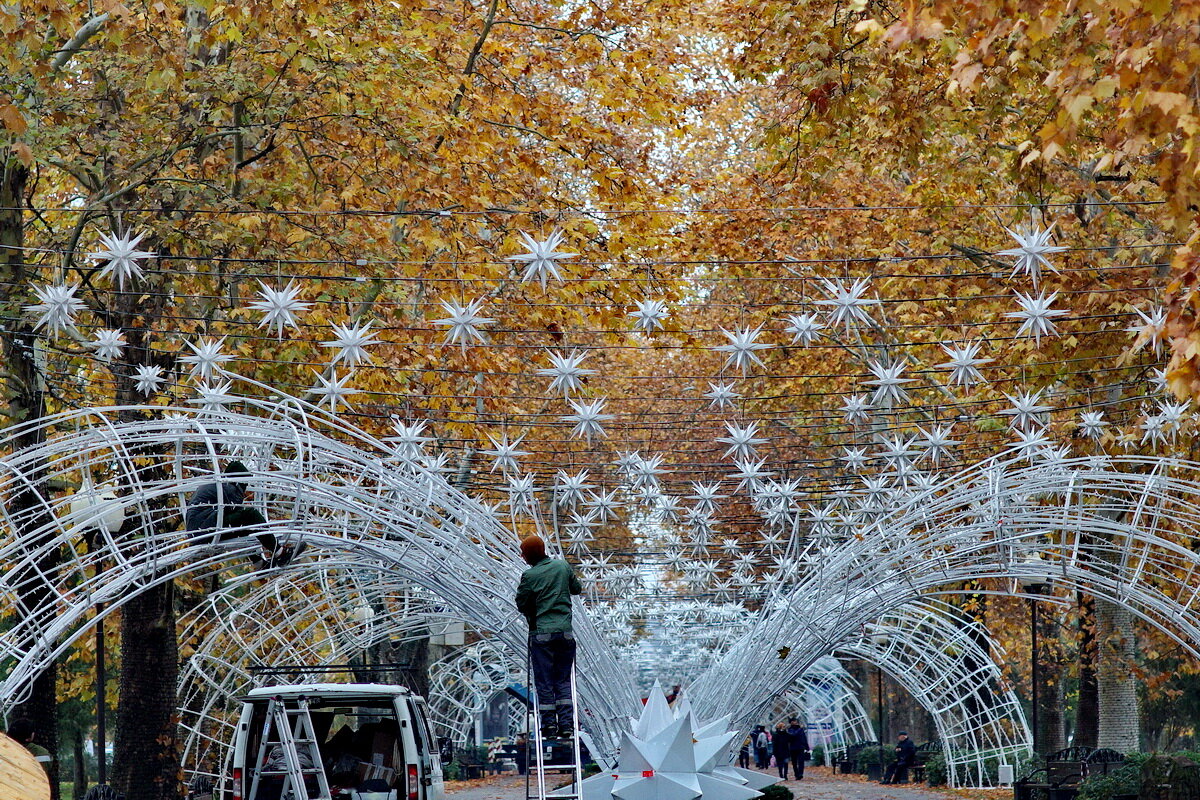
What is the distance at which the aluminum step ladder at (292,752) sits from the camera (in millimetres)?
12141

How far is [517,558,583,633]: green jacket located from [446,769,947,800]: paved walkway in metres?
18.1

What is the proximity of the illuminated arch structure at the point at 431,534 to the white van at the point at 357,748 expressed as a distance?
140 centimetres

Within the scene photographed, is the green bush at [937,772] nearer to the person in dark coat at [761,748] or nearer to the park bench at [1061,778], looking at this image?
the park bench at [1061,778]

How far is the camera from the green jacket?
507 inches

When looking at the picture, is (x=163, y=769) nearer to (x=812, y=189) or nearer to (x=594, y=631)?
(x=594, y=631)

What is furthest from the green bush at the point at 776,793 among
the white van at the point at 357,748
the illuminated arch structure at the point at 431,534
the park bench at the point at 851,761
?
the park bench at the point at 851,761

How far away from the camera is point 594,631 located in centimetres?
2023

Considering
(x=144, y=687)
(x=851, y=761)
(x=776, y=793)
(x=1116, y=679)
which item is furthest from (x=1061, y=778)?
(x=851, y=761)

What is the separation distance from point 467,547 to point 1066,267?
8837 mm

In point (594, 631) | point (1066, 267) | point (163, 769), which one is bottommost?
point (163, 769)

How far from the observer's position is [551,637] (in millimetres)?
12797

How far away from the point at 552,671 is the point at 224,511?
3087mm

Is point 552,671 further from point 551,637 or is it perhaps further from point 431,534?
point 431,534

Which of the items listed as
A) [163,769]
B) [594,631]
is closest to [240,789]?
[163,769]
